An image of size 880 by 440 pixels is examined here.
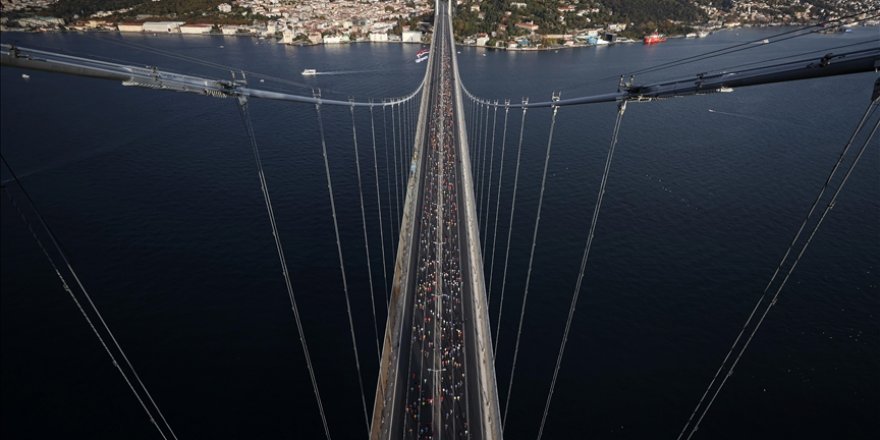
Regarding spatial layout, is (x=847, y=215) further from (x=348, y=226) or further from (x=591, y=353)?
(x=348, y=226)

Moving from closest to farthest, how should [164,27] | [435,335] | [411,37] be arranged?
1. [435,335]
2. [164,27]
3. [411,37]

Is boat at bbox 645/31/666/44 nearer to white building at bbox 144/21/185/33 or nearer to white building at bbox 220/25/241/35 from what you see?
white building at bbox 220/25/241/35

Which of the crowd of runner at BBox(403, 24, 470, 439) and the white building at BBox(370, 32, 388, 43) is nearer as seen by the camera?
the crowd of runner at BBox(403, 24, 470, 439)

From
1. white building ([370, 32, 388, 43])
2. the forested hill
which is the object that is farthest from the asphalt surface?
the forested hill

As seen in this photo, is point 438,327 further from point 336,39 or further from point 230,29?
point 230,29

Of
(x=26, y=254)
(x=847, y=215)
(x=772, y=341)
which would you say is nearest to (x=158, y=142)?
(x=26, y=254)

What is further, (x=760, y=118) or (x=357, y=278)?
(x=760, y=118)

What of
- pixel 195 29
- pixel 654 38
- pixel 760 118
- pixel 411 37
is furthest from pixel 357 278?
pixel 654 38

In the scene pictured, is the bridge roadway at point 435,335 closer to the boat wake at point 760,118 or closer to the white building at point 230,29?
the boat wake at point 760,118
